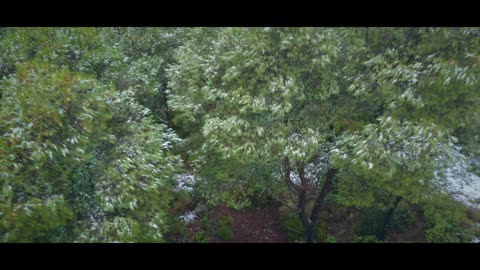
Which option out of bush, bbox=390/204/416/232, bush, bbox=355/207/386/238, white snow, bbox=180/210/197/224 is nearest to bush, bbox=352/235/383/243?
bush, bbox=355/207/386/238

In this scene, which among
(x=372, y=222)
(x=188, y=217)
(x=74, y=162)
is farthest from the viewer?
(x=188, y=217)

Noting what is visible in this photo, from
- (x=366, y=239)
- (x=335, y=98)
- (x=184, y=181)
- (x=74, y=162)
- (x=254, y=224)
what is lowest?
(x=366, y=239)

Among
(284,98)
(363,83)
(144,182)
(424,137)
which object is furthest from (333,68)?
(144,182)

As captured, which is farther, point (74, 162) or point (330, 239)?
point (330, 239)

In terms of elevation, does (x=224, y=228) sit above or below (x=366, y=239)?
above

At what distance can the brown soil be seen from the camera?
14.0 meters

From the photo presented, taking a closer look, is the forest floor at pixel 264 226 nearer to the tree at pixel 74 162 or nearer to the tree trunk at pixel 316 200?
the tree trunk at pixel 316 200

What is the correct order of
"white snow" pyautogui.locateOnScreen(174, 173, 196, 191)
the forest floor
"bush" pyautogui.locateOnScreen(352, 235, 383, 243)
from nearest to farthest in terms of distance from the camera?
"white snow" pyautogui.locateOnScreen(174, 173, 196, 191)
"bush" pyautogui.locateOnScreen(352, 235, 383, 243)
the forest floor

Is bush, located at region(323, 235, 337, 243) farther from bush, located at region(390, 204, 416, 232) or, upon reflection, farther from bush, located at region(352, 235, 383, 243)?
bush, located at region(390, 204, 416, 232)

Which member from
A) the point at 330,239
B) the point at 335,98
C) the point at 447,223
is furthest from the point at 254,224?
the point at 335,98

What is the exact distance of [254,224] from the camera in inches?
575

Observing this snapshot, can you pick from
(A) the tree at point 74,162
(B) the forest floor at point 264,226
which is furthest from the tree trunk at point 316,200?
(A) the tree at point 74,162

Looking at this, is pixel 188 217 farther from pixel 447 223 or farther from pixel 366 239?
pixel 447 223

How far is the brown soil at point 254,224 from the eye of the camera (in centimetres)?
1404
